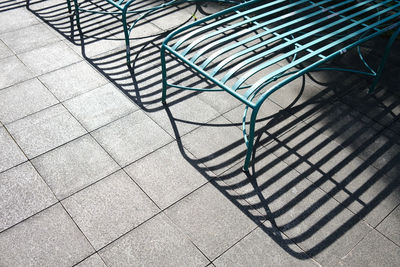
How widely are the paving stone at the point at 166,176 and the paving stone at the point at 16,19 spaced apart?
3460mm

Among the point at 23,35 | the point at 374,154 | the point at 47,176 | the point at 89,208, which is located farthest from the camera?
the point at 23,35

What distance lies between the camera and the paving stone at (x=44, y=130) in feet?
13.1

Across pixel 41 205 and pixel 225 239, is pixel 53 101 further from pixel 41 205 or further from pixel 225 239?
pixel 225 239

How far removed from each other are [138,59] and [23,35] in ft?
5.93

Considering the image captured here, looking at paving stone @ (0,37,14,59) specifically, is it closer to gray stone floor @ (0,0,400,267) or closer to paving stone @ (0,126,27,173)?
gray stone floor @ (0,0,400,267)

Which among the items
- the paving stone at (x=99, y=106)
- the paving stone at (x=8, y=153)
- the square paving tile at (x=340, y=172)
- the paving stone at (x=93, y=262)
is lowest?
the paving stone at (x=8, y=153)

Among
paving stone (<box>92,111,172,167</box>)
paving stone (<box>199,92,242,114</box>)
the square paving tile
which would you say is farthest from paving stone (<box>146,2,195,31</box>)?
the square paving tile

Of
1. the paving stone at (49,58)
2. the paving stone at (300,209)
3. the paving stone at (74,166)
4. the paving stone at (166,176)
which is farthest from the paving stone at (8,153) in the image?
the paving stone at (300,209)

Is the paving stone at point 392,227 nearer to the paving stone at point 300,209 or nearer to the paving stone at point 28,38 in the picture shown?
the paving stone at point 300,209

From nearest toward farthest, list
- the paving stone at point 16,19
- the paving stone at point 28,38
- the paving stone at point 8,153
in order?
1. the paving stone at point 8,153
2. the paving stone at point 28,38
3. the paving stone at point 16,19

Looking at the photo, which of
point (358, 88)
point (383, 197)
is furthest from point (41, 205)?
point (358, 88)

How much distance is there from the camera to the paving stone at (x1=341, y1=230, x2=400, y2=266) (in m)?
3.09

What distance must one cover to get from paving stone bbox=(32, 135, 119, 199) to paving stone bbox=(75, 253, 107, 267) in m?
0.71

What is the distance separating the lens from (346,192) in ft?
11.9
